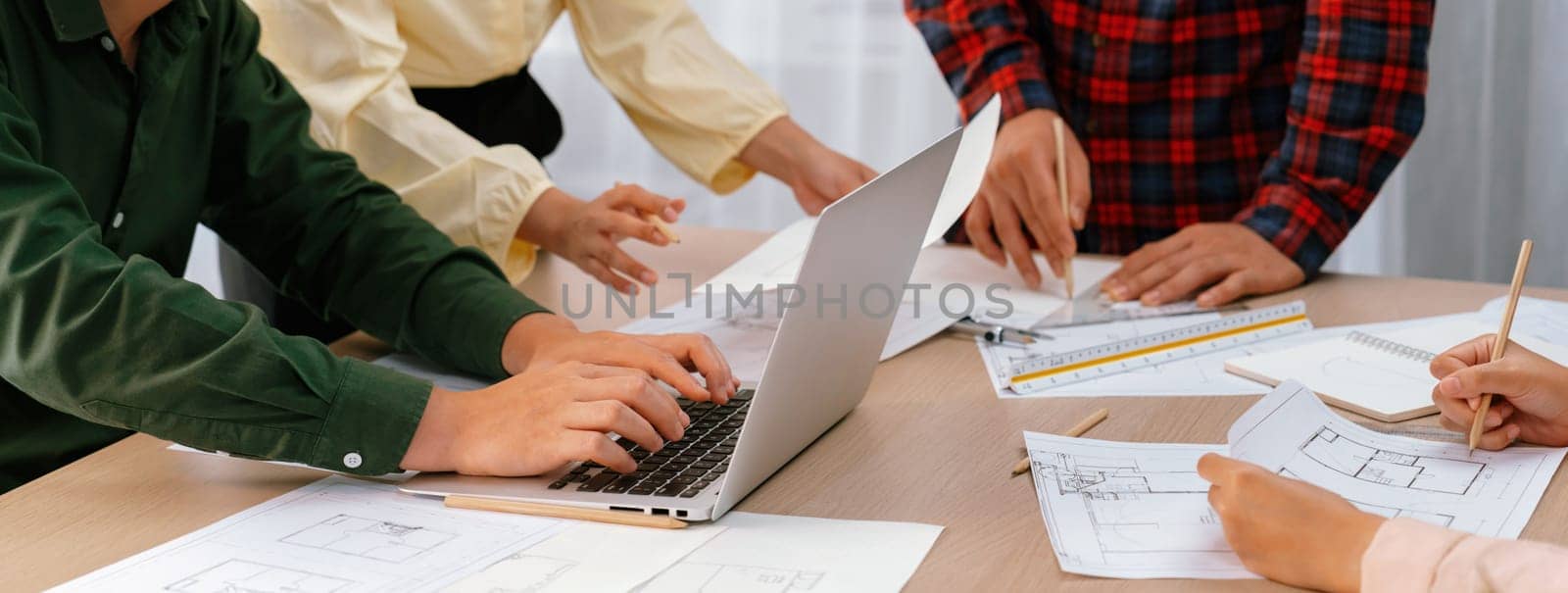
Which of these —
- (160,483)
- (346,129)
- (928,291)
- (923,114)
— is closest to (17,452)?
(160,483)

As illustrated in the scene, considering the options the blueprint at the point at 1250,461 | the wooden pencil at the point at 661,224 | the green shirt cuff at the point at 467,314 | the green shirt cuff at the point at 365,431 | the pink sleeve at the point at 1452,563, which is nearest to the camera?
the pink sleeve at the point at 1452,563

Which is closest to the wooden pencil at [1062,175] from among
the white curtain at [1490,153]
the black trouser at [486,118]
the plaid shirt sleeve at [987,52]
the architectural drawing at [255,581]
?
the plaid shirt sleeve at [987,52]

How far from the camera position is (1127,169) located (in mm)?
1756

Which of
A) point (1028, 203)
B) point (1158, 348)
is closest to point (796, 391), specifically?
point (1158, 348)

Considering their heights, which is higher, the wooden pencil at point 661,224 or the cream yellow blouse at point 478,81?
the cream yellow blouse at point 478,81

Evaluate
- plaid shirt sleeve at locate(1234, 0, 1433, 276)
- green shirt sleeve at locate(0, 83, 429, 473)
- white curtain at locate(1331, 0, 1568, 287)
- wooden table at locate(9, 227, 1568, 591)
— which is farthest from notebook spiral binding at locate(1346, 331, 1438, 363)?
white curtain at locate(1331, 0, 1568, 287)

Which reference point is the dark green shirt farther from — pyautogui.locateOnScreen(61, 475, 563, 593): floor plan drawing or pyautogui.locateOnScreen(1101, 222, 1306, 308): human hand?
pyautogui.locateOnScreen(1101, 222, 1306, 308): human hand

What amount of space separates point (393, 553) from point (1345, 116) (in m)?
1.11

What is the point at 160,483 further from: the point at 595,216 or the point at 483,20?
the point at 483,20

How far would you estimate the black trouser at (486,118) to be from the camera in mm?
1511

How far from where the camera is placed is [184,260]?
4.00ft

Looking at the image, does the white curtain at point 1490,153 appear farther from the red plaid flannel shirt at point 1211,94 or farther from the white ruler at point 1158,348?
the white ruler at point 1158,348

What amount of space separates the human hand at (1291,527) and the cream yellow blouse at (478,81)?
0.84 m

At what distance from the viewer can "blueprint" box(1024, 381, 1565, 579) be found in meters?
0.77
